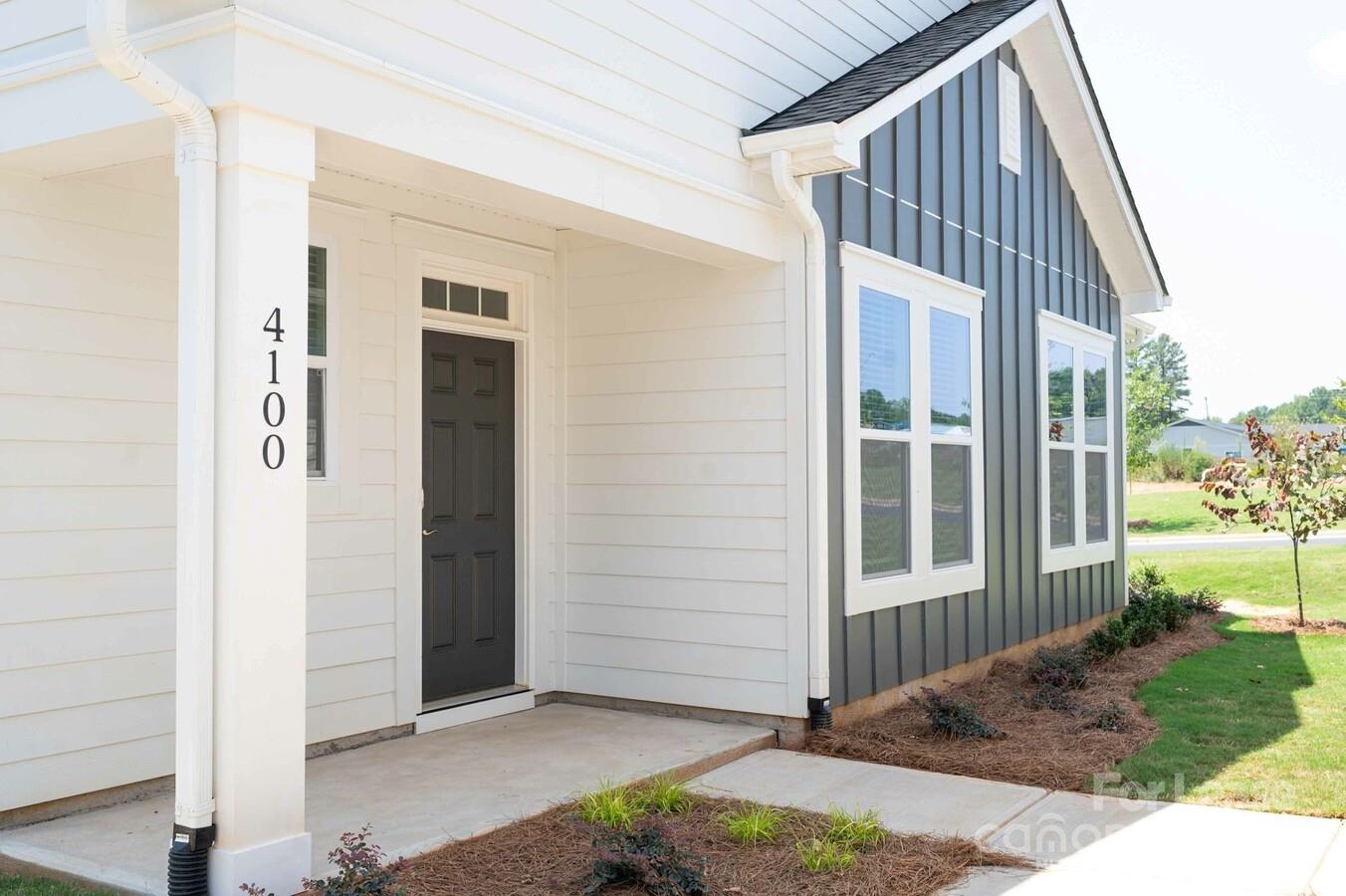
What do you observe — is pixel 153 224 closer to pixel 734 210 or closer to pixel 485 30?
pixel 485 30

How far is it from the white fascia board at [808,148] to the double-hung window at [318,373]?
7.36 feet

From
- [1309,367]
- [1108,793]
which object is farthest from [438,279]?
[1309,367]

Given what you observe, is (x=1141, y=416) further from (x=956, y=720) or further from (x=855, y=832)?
(x=855, y=832)

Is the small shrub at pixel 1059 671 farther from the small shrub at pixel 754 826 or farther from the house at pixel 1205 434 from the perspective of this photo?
the house at pixel 1205 434

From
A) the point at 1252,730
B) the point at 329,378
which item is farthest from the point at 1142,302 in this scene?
the point at 329,378

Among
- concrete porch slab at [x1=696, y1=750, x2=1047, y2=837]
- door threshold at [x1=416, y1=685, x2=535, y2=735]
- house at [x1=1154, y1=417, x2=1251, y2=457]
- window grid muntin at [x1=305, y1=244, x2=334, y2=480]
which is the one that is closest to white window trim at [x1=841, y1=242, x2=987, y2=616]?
concrete porch slab at [x1=696, y1=750, x2=1047, y2=837]

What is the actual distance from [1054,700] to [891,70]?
157 inches

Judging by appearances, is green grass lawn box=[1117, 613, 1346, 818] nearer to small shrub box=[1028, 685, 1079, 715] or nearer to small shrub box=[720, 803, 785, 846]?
small shrub box=[1028, 685, 1079, 715]

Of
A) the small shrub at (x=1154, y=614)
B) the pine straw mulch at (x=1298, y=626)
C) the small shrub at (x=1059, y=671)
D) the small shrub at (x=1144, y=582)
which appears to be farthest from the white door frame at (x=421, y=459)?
the pine straw mulch at (x=1298, y=626)

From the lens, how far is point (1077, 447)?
10375 millimetres

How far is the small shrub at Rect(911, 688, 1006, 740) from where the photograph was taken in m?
6.54

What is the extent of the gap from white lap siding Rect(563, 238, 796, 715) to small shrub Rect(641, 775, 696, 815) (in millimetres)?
1372

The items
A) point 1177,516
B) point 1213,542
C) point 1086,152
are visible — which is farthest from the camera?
point 1177,516

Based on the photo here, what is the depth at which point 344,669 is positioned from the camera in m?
5.84
